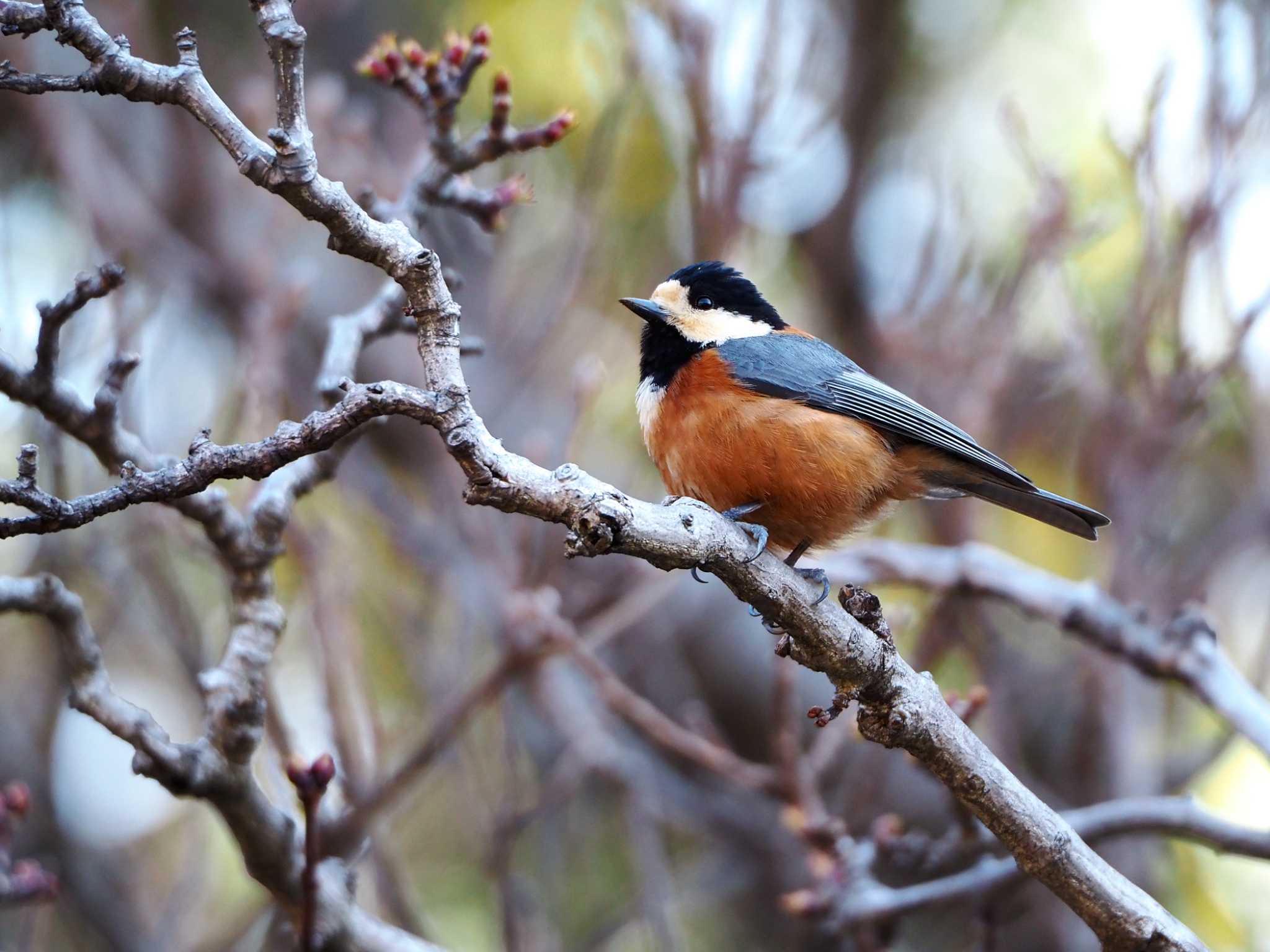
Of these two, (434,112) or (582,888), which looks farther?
(582,888)

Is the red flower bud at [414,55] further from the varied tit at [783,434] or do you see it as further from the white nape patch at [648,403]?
the white nape patch at [648,403]

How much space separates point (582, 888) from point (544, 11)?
5.56m

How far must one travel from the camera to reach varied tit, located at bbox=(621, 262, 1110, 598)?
153 inches

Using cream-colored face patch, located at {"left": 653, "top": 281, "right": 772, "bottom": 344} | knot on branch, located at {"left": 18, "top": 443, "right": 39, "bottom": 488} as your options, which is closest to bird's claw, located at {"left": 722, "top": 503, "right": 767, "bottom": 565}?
cream-colored face patch, located at {"left": 653, "top": 281, "right": 772, "bottom": 344}

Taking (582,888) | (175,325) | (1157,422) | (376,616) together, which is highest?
(175,325)

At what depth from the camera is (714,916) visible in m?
7.46

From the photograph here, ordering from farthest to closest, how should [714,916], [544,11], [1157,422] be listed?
[544,11] < [714,916] < [1157,422]

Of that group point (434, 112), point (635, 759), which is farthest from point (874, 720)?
point (635, 759)

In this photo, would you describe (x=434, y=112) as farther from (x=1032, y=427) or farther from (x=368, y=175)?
(x=1032, y=427)

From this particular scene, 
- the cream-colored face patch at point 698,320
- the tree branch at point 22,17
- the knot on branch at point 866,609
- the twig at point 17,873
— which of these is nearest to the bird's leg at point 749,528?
the knot on branch at point 866,609

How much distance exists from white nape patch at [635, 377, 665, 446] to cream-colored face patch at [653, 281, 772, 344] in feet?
0.79

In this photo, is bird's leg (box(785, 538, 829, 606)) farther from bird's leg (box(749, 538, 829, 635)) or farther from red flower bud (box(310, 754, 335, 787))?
red flower bud (box(310, 754, 335, 787))

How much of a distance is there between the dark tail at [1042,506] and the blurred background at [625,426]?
1.08 metres

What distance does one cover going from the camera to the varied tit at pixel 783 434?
3891 millimetres
